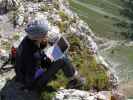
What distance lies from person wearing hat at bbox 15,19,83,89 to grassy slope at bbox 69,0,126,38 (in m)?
118

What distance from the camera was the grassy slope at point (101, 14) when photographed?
5231 inches

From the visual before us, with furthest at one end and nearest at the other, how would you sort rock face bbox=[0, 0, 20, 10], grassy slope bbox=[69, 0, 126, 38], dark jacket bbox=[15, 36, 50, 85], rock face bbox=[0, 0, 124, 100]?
grassy slope bbox=[69, 0, 126, 38]
rock face bbox=[0, 0, 20, 10]
rock face bbox=[0, 0, 124, 100]
dark jacket bbox=[15, 36, 50, 85]

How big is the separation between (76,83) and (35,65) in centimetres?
127

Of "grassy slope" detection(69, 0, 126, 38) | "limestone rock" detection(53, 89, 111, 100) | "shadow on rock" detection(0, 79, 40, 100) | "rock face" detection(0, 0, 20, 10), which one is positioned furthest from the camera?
"grassy slope" detection(69, 0, 126, 38)

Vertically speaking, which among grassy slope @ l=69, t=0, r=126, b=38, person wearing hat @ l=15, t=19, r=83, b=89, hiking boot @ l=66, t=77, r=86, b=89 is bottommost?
grassy slope @ l=69, t=0, r=126, b=38

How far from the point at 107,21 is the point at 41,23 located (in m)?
131

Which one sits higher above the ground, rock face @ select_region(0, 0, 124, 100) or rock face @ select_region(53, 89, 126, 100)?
rock face @ select_region(0, 0, 124, 100)

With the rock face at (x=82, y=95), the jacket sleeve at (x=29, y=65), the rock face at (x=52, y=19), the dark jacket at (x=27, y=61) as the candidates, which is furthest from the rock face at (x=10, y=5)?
the rock face at (x=82, y=95)

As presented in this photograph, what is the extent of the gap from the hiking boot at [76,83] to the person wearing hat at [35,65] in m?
0.23

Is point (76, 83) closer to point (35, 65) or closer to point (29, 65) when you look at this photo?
point (35, 65)

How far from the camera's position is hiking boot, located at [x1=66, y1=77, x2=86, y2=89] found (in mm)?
10992

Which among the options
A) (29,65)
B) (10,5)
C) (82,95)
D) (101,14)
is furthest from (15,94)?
(101,14)

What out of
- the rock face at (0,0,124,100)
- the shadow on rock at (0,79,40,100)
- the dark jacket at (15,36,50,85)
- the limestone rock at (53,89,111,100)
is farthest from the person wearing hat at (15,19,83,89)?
the rock face at (0,0,124,100)

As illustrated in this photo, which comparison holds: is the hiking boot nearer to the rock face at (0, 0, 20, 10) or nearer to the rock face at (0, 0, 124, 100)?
the rock face at (0, 0, 124, 100)
